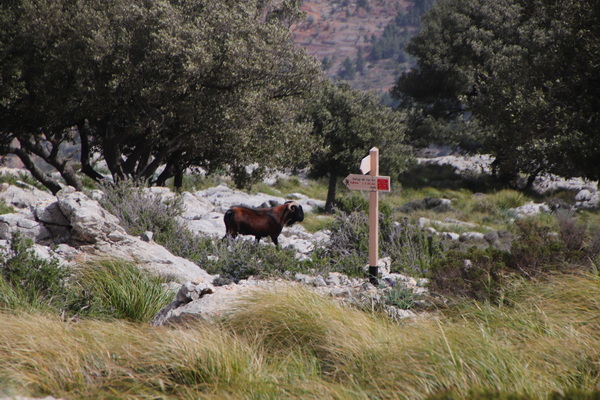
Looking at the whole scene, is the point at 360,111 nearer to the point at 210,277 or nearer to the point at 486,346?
the point at 210,277

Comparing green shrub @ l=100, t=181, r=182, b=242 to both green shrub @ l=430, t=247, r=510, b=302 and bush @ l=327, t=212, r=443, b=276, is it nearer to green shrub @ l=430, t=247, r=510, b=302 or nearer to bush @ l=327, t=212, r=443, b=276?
bush @ l=327, t=212, r=443, b=276

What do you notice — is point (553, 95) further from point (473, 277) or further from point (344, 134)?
point (344, 134)

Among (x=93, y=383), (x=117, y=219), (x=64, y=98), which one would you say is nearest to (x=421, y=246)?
(x=117, y=219)

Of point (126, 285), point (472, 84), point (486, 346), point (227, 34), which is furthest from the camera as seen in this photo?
point (472, 84)

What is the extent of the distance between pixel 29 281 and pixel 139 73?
37.3 feet

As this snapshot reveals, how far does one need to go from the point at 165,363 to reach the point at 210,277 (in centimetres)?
449

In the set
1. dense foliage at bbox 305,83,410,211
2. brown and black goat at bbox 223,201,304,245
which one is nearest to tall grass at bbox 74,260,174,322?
brown and black goat at bbox 223,201,304,245

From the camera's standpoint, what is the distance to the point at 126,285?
774cm

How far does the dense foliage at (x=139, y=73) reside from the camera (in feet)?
57.0

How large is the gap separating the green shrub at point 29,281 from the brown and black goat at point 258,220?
4.83m

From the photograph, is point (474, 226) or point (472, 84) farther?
point (472, 84)

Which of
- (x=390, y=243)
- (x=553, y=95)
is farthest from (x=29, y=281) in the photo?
(x=553, y=95)

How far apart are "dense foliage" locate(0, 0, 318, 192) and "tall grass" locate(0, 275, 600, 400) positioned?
12.0m

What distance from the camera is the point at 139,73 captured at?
705 inches
